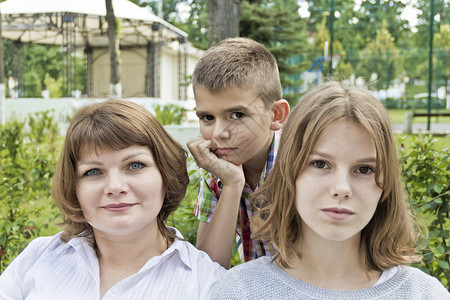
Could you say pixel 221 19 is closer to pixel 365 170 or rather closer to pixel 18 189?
pixel 18 189

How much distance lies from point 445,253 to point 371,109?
1149 mm

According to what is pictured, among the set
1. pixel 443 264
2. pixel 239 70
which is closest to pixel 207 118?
pixel 239 70

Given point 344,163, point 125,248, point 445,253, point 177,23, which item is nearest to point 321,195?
point 344,163

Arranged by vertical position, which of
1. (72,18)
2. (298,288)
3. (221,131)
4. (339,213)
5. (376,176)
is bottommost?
(298,288)

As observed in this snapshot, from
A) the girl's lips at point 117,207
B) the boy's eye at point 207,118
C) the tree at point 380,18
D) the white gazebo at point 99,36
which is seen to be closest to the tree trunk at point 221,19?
the boy's eye at point 207,118

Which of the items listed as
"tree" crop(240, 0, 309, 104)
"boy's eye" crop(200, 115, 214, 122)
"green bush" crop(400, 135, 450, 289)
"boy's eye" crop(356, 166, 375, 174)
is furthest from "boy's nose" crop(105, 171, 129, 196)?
"tree" crop(240, 0, 309, 104)

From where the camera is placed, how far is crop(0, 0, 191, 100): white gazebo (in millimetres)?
14898

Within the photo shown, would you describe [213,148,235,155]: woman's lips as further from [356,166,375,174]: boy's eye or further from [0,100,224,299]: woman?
[356,166,375,174]: boy's eye

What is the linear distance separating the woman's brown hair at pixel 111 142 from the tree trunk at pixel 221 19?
3.44 metres

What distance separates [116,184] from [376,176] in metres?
0.81

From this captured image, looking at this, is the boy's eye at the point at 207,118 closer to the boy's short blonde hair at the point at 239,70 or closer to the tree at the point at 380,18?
the boy's short blonde hair at the point at 239,70

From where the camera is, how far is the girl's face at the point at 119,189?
161 cm

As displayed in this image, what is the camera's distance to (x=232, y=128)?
1810mm

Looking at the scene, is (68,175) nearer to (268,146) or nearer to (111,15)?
(268,146)
